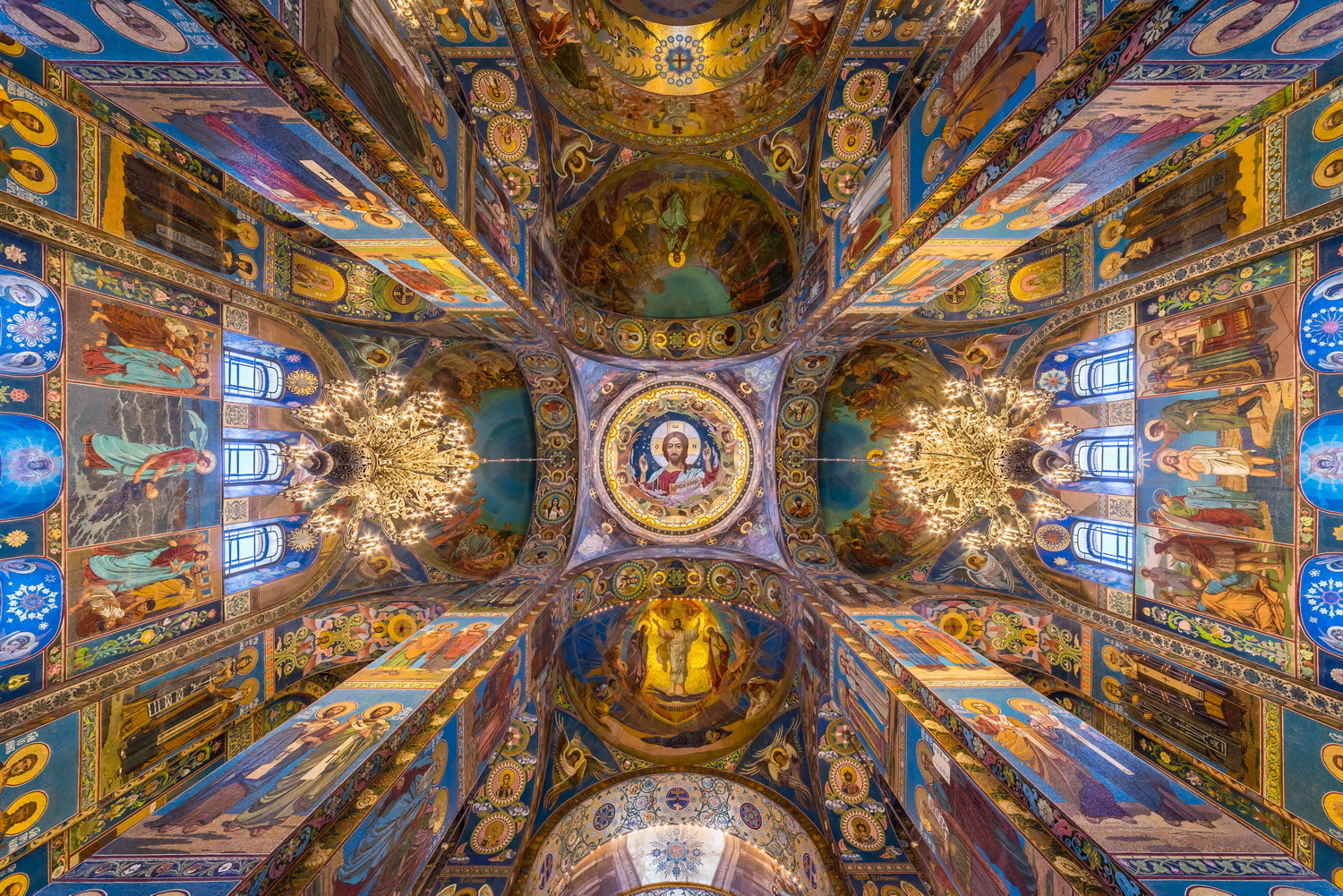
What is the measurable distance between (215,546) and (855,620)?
1136 centimetres

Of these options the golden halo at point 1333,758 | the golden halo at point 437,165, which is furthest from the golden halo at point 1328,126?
the golden halo at point 437,165

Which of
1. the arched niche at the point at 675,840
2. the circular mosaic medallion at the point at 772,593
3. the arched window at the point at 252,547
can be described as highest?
the arched window at the point at 252,547

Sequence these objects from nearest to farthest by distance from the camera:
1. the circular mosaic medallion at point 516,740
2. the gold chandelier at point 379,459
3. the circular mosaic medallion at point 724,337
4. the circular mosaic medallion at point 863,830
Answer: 1. the gold chandelier at point 379,459
2. the circular mosaic medallion at point 863,830
3. the circular mosaic medallion at point 516,740
4. the circular mosaic medallion at point 724,337

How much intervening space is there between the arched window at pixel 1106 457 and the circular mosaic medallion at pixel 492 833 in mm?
13478

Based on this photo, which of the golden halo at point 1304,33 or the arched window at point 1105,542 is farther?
the arched window at point 1105,542

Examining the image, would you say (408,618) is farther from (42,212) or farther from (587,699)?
(42,212)

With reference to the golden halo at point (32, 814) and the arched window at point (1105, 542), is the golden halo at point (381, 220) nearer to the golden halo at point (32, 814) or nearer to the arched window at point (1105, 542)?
the golden halo at point (32, 814)

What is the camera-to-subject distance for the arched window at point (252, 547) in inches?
366

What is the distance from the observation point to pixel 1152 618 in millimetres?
8711

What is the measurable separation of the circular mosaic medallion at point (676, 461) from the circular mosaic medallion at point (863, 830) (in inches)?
260

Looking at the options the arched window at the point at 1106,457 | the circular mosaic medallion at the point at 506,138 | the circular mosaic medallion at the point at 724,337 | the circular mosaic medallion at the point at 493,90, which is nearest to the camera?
the arched window at the point at 1106,457

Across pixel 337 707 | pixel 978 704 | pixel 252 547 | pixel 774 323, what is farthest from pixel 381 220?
pixel 978 704

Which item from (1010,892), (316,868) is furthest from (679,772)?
(316,868)

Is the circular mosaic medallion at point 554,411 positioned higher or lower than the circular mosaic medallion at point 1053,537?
higher
